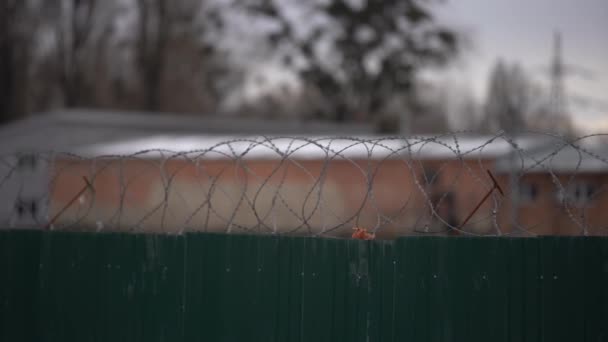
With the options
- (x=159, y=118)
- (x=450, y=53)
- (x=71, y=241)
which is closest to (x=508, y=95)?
(x=450, y=53)

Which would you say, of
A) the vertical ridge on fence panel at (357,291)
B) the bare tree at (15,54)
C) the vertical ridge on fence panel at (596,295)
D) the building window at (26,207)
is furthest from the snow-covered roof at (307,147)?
the bare tree at (15,54)

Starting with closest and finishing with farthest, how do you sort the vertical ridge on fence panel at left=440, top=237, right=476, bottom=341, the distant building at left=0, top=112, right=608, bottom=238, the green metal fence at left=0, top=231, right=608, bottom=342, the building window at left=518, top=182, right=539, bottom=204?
the green metal fence at left=0, top=231, right=608, bottom=342 < the vertical ridge on fence panel at left=440, top=237, right=476, bottom=341 < the distant building at left=0, top=112, right=608, bottom=238 < the building window at left=518, top=182, right=539, bottom=204

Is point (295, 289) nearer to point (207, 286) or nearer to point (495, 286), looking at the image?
point (207, 286)

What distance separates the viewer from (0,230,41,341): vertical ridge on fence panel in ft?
23.2

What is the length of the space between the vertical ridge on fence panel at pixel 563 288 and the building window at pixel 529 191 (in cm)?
2069

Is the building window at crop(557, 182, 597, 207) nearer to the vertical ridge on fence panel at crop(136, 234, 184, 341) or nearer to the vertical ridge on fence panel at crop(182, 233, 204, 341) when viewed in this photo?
the vertical ridge on fence panel at crop(182, 233, 204, 341)

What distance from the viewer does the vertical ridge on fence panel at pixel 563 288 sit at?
5402 mm

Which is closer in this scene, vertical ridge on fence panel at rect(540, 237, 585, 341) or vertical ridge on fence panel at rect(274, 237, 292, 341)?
vertical ridge on fence panel at rect(540, 237, 585, 341)

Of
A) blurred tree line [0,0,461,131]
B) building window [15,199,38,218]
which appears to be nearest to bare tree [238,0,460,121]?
blurred tree line [0,0,461,131]

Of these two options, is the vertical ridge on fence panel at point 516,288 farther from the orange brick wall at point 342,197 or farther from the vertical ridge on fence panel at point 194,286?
the orange brick wall at point 342,197

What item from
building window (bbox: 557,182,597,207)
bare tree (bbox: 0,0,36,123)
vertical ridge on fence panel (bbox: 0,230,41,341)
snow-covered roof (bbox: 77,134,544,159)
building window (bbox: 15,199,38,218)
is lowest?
vertical ridge on fence panel (bbox: 0,230,41,341)

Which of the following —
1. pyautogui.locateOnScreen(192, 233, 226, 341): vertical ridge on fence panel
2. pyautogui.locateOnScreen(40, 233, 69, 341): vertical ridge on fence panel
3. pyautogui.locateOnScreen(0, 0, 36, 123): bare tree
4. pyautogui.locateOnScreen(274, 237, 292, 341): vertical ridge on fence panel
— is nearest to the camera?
pyautogui.locateOnScreen(274, 237, 292, 341): vertical ridge on fence panel

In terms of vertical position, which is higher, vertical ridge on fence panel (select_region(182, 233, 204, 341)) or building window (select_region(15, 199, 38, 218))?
building window (select_region(15, 199, 38, 218))

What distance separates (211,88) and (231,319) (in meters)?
47.7
